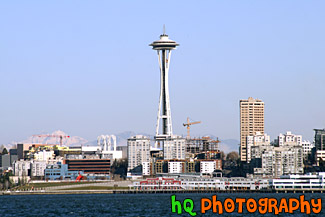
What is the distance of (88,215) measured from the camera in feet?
614

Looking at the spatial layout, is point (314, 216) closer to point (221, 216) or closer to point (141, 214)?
point (221, 216)

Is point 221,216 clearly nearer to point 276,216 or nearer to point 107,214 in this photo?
point 276,216

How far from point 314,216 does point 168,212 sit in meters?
31.5

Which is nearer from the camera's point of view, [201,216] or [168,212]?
[201,216]

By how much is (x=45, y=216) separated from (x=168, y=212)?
83.2 ft

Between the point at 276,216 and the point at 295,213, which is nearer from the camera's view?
the point at 276,216

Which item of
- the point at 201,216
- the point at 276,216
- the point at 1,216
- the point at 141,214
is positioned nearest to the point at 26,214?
the point at 1,216

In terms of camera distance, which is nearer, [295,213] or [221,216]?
[221,216]

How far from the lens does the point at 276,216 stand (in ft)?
588

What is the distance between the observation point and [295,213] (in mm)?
191125

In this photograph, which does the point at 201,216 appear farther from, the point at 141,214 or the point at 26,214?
the point at 26,214

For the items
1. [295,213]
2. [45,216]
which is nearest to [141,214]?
[45,216]

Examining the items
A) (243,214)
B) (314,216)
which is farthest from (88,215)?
(314,216)

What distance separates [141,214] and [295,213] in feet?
101
